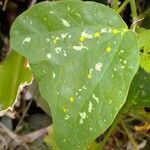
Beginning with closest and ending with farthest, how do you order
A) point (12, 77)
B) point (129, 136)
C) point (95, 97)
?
point (95, 97)
point (12, 77)
point (129, 136)

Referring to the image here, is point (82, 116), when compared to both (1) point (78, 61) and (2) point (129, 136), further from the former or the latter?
(2) point (129, 136)

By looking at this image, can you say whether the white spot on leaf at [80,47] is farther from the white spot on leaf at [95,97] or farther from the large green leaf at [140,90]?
the large green leaf at [140,90]

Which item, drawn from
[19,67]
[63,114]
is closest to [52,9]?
[63,114]

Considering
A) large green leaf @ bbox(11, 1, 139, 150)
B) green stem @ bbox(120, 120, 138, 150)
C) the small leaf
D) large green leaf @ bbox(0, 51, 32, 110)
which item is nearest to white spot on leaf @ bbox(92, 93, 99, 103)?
large green leaf @ bbox(11, 1, 139, 150)

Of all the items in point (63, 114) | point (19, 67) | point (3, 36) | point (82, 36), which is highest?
point (82, 36)

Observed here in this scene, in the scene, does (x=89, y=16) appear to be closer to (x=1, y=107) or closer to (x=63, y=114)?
(x=63, y=114)

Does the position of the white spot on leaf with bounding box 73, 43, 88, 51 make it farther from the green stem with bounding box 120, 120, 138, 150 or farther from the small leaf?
the green stem with bounding box 120, 120, 138, 150

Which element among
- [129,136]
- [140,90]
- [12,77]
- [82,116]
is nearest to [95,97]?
[82,116]
